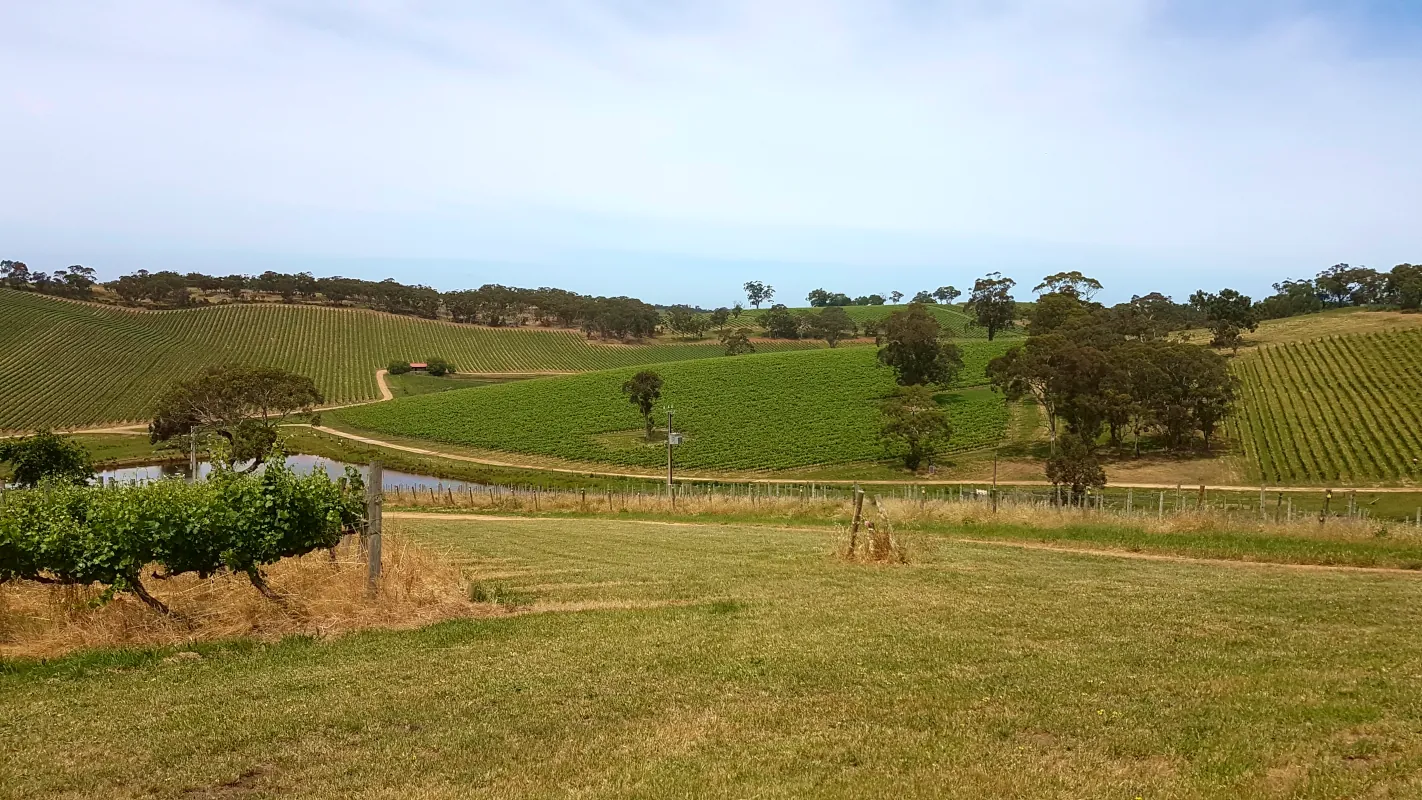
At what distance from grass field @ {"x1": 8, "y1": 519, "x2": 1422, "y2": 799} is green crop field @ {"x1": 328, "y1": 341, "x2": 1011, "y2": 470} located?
56.8 meters

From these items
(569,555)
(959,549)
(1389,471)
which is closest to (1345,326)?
(1389,471)

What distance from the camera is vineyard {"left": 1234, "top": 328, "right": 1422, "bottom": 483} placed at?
55688mm

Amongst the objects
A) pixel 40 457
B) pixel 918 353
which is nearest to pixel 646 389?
pixel 918 353

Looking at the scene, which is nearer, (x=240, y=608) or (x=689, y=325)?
(x=240, y=608)

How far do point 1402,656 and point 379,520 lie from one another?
39.5 ft

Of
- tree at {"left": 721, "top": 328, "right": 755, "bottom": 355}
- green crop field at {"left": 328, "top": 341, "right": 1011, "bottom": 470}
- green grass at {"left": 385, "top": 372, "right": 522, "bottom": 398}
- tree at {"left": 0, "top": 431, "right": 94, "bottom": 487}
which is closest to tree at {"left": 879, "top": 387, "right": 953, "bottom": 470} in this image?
green crop field at {"left": 328, "top": 341, "right": 1011, "bottom": 470}

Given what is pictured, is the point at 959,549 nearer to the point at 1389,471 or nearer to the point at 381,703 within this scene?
the point at 381,703

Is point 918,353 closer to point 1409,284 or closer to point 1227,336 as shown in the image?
point 1227,336

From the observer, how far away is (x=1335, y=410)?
68688 millimetres

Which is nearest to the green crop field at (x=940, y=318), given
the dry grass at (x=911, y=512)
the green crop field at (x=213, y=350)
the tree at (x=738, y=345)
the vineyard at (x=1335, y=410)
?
the green crop field at (x=213, y=350)

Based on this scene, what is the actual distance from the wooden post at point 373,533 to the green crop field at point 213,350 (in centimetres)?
9160

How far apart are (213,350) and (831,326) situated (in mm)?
94469

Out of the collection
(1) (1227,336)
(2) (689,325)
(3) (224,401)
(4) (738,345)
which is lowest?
(3) (224,401)

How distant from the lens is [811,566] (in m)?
16.8
